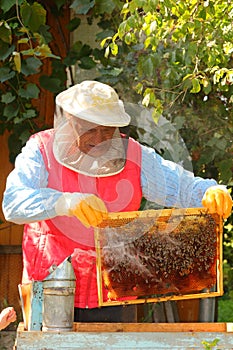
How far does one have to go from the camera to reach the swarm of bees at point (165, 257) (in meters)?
2.76

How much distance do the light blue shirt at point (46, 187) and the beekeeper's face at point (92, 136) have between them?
0.59 feet

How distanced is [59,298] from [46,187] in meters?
0.61

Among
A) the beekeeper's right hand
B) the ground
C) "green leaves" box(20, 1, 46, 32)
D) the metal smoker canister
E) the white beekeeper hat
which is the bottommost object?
the ground

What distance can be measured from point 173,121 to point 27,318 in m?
2.62

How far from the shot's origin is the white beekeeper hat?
2.73 m

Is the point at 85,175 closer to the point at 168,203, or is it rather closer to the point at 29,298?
the point at 168,203

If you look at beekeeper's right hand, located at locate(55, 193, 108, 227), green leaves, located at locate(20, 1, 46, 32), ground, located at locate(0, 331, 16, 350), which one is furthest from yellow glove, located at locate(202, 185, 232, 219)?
ground, located at locate(0, 331, 16, 350)

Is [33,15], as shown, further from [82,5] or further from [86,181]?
[86,181]

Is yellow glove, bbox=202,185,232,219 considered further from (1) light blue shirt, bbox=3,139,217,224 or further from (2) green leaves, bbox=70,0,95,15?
(2) green leaves, bbox=70,0,95,15

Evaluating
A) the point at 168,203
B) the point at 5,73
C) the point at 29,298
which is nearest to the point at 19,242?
the point at 5,73

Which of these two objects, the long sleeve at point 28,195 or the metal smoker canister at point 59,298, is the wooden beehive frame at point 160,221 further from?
the metal smoker canister at point 59,298

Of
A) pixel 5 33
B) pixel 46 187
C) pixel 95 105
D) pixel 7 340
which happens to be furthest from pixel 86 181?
pixel 7 340

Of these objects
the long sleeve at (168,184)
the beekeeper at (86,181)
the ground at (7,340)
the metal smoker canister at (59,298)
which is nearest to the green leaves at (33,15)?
the beekeeper at (86,181)

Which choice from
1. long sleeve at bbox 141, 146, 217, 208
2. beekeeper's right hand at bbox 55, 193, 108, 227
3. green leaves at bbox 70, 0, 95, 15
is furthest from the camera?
green leaves at bbox 70, 0, 95, 15
